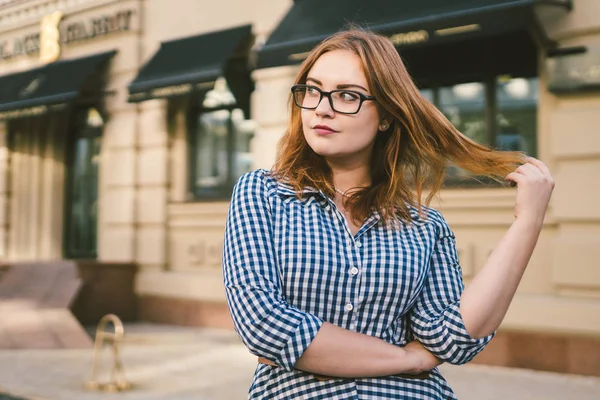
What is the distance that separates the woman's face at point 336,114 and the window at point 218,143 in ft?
29.5

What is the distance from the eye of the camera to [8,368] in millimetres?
7641

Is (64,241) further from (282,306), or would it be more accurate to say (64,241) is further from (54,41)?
(282,306)

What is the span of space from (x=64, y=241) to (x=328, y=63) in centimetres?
1298

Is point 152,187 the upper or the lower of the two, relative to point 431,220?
upper

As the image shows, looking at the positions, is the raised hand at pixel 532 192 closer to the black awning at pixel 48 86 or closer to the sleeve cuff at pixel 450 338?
the sleeve cuff at pixel 450 338

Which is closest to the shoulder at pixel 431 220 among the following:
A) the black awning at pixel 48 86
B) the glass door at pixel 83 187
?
the black awning at pixel 48 86

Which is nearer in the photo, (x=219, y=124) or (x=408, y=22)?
(x=408, y=22)

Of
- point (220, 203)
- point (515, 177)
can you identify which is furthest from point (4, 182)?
point (515, 177)

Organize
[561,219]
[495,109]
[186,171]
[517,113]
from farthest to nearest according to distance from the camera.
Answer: [186,171] < [495,109] < [517,113] < [561,219]

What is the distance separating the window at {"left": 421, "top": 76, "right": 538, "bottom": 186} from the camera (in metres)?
7.90

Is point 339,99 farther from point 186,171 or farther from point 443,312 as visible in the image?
point 186,171

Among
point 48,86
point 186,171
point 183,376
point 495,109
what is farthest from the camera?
point 48,86

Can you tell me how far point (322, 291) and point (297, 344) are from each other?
146 millimetres

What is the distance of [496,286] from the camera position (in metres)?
1.60
